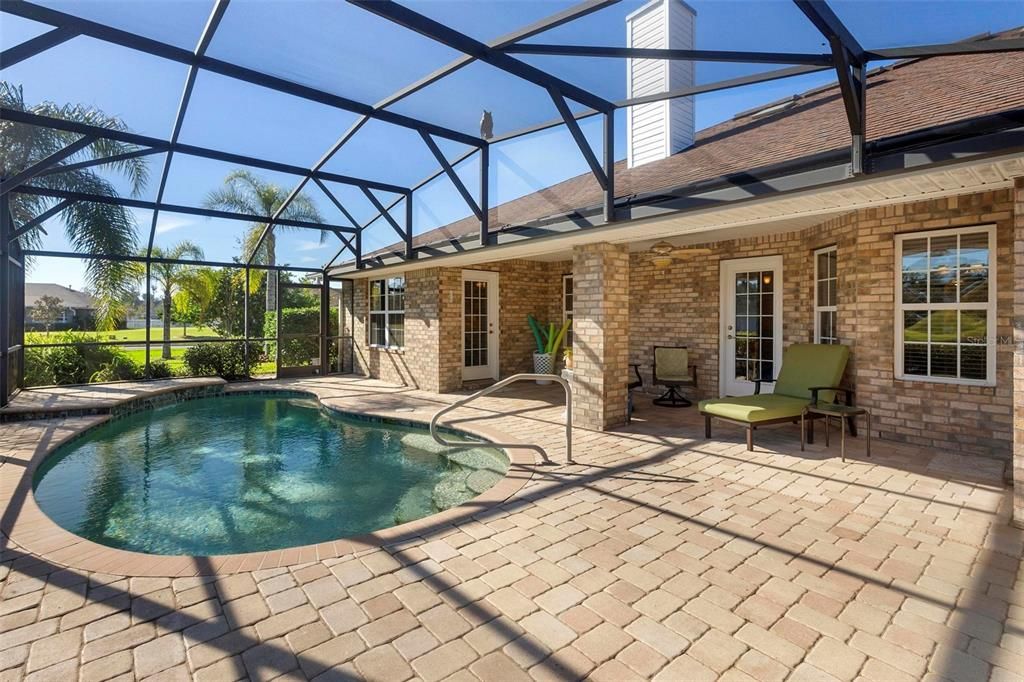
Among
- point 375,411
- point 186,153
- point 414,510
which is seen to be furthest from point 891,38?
point 186,153

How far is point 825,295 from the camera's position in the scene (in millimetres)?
Result: 6812

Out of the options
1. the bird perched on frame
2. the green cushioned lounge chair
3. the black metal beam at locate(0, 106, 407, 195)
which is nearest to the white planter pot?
the black metal beam at locate(0, 106, 407, 195)

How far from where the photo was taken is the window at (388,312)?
11.3m

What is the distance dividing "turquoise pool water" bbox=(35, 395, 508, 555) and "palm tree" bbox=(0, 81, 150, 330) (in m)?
4.37

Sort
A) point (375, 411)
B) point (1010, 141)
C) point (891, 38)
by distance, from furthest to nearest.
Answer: point (375, 411) < point (891, 38) < point (1010, 141)

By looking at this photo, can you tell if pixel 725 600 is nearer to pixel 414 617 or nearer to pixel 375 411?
pixel 414 617

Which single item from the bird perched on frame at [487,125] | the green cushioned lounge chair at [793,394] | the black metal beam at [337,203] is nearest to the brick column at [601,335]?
the green cushioned lounge chair at [793,394]

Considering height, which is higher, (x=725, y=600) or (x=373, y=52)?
(x=373, y=52)

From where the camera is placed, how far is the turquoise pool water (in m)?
3.96

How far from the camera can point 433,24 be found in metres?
3.99

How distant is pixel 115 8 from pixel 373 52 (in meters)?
2.14

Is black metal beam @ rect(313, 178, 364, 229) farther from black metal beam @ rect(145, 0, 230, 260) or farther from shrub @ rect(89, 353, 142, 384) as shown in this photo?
shrub @ rect(89, 353, 142, 384)

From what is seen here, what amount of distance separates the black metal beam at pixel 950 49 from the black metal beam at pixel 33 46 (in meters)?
6.58

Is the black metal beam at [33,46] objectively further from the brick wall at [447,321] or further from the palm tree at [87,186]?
the brick wall at [447,321]
